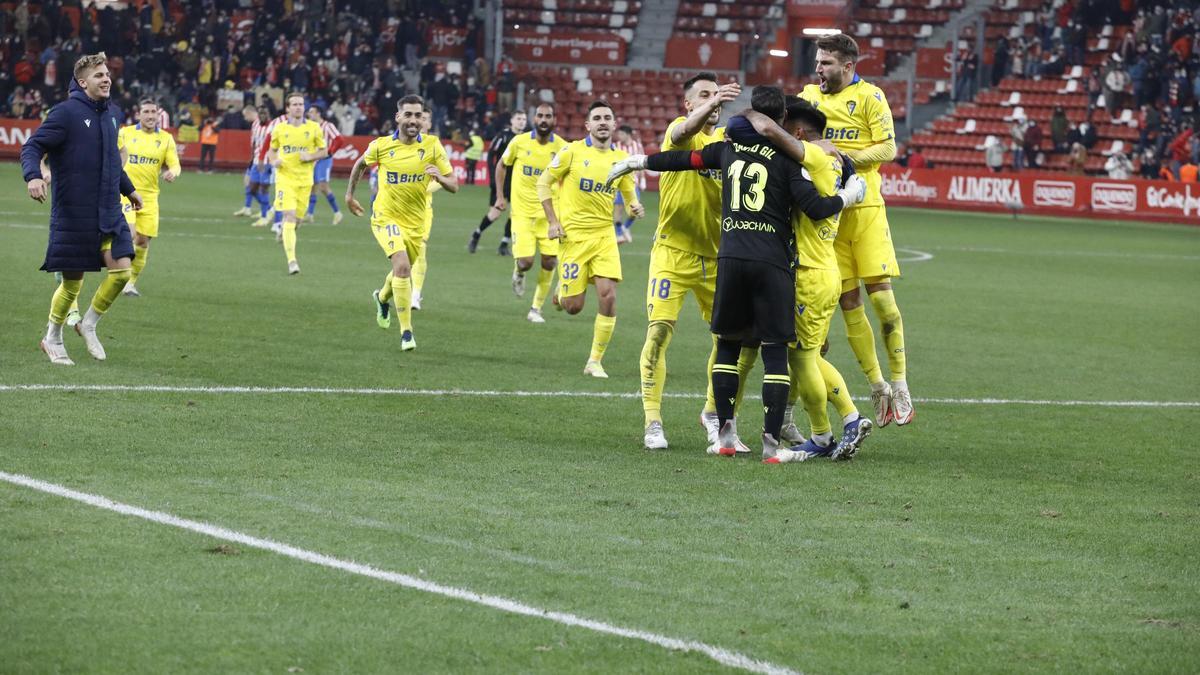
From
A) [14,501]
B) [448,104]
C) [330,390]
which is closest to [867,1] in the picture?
[448,104]

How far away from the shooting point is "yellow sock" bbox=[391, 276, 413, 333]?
1455 cm

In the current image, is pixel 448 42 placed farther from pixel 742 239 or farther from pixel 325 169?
pixel 742 239

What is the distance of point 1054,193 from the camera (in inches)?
1639

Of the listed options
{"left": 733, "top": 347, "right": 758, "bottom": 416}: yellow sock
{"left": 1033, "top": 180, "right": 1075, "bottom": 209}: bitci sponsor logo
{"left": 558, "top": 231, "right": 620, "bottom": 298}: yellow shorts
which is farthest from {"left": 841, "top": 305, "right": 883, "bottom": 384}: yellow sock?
{"left": 1033, "top": 180, "right": 1075, "bottom": 209}: bitci sponsor logo

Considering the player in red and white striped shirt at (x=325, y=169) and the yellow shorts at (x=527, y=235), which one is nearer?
the yellow shorts at (x=527, y=235)

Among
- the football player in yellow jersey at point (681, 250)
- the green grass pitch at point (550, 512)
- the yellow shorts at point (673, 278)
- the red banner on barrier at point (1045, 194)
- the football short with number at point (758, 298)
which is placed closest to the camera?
the green grass pitch at point (550, 512)

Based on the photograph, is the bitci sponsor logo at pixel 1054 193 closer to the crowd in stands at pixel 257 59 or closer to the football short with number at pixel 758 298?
the crowd in stands at pixel 257 59

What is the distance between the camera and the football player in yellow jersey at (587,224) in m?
13.5

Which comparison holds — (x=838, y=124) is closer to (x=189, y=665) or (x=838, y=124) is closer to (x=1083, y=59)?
(x=189, y=665)

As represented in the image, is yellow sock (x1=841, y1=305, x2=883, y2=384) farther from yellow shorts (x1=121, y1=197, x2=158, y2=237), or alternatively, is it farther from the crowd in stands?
the crowd in stands

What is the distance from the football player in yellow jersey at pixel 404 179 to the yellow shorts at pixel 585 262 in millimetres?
1917

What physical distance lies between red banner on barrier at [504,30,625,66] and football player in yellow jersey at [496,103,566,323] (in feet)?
112

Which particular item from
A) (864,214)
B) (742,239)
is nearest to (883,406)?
(864,214)

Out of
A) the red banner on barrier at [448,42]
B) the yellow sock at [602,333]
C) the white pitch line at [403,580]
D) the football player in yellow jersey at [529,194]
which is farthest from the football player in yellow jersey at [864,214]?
the red banner on barrier at [448,42]
